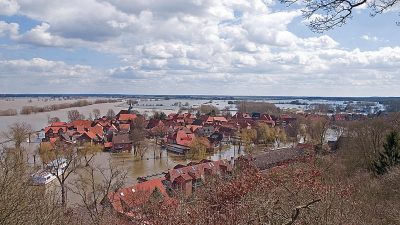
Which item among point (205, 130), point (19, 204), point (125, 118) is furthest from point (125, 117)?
point (19, 204)

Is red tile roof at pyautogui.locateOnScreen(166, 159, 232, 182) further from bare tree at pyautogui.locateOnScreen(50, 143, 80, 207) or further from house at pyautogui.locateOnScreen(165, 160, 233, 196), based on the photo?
bare tree at pyautogui.locateOnScreen(50, 143, 80, 207)

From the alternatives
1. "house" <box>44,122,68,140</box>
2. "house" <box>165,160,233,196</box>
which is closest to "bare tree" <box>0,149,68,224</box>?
"house" <box>165,160,233,196</box>

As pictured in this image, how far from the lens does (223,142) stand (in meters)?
52.8

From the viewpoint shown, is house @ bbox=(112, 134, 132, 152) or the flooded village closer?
the flooded village

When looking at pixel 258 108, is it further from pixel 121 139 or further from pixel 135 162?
pixel 135 162

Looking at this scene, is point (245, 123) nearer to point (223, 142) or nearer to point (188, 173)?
point (223, 142)

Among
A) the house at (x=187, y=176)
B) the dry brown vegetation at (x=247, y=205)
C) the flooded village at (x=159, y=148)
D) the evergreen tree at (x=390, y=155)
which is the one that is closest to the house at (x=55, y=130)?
the flooded village at (x=159, y=148)

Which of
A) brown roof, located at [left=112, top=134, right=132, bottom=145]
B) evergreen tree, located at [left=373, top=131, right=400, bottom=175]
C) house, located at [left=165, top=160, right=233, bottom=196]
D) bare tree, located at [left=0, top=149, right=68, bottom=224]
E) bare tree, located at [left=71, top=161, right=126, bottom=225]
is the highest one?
bare tree, located at [left=0, top=149, right=68, bottom=224]

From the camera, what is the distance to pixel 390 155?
1783 cm

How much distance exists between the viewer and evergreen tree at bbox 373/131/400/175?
1708 cm

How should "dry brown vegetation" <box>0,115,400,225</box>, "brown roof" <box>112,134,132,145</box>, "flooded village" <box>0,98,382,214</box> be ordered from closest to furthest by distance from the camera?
1. "dry brown vegetation" <box>0,115,400,225</box>
2. "flooded village" <box>0,98,382,214</box>
3. "brown roof" <box>112,134,132,145</box>

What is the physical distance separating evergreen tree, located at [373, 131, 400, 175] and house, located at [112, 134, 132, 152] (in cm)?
2950

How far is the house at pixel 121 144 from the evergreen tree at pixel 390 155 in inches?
1161

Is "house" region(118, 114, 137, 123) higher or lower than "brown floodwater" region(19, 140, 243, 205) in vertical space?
higher
